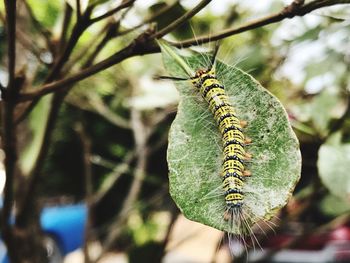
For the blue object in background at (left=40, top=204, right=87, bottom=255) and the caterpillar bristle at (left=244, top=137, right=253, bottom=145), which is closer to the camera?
the caterpillar bristle at (left=244, top=137, right=253, bottom=145)

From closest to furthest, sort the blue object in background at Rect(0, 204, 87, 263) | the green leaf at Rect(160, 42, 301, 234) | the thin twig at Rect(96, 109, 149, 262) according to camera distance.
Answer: the green leaf at Rect(160, 42, 301, 234) < the thin twig at Rect(96, 109, 149, 262) < the blue object in background at Rect(0, 204, 87, 263)

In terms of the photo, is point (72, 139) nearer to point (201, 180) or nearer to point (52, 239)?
point (52, 239)

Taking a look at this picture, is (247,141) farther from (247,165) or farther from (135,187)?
(135,187)

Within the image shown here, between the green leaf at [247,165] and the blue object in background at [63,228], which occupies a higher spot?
the green leaf at [247,165]

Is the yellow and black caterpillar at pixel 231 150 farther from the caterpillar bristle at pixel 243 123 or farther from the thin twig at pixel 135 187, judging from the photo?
the thin twig at pixel 135 187

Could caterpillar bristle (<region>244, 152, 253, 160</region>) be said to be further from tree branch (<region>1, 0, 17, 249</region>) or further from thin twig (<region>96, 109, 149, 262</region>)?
thin twig (<region>96, 109, 149, 262</region>)

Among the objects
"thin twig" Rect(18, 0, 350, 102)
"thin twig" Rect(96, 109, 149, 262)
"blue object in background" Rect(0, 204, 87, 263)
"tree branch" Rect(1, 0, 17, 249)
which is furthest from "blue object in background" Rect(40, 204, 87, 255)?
"thin twig" Rect(18, 0, 350, 102)

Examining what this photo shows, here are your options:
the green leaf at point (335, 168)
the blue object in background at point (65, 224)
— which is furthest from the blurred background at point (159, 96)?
the blue object in background at point (65, 224)

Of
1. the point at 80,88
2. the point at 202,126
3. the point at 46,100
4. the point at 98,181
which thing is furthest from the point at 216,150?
the point at 98,181
